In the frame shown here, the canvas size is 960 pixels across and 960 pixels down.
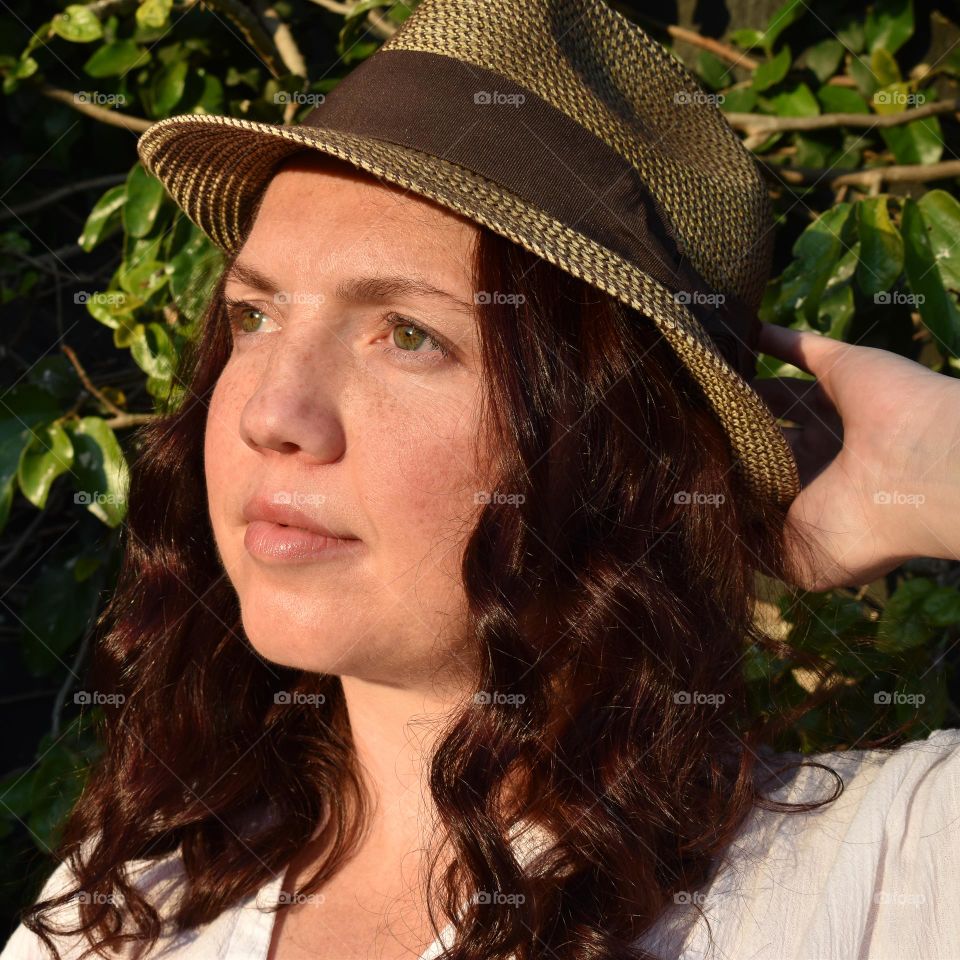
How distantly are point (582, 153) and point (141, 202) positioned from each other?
1.24 meters

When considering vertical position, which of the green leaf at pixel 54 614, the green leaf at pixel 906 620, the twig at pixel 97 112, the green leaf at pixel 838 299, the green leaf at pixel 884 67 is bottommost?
the green leaf at pixel 54 614

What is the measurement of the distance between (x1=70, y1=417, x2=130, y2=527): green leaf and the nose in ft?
3.22

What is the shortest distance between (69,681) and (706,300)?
1.78m

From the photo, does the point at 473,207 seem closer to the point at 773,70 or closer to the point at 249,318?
the point at 249,318

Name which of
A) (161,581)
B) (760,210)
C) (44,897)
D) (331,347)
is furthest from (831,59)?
(44,897)

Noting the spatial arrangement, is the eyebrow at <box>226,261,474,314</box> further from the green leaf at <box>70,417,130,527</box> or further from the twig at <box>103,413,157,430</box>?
the twig at <box>103,413,157,430</box>

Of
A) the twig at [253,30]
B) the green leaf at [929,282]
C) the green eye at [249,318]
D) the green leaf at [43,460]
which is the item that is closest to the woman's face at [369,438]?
the green eye at [249,318]

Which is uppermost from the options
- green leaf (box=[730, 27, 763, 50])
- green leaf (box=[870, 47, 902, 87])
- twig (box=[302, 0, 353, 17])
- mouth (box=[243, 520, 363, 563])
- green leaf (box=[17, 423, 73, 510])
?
green leaf (box=[870, 47, 902, 87])

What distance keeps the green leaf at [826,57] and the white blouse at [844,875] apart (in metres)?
1.45

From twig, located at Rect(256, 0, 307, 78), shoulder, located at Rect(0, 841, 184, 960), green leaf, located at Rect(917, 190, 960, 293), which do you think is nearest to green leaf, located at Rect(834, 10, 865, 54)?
green leaf, located at Rect(917, 190, 960, 293)

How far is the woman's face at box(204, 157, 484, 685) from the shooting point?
3.91 ft

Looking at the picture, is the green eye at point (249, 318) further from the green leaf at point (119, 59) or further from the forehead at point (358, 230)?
the green leaf at point (119, 59)

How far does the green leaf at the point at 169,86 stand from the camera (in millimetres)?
2225

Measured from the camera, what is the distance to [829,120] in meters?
2.07
